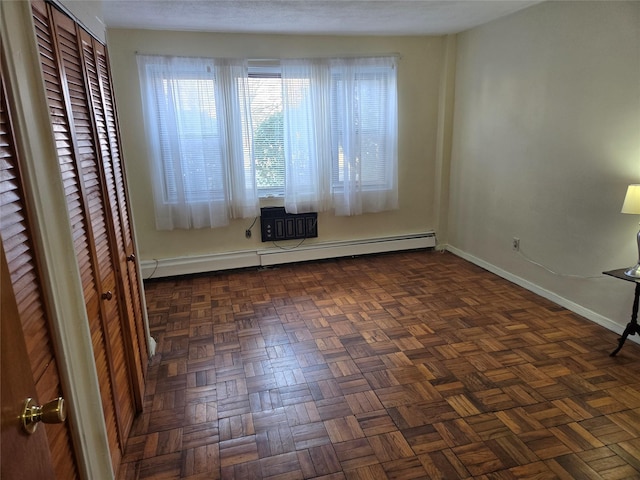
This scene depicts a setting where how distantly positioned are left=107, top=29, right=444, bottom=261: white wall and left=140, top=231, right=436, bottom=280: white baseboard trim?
0.07 meters

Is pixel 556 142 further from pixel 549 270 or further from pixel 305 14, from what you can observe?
pixel 305 14

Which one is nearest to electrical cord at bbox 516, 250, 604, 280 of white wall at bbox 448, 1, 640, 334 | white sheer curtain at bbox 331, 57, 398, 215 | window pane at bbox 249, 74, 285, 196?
white wall at bbox 448, 1, 640, 334

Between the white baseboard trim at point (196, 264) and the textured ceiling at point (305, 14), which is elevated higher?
the textured ceiling at point (305, 14)

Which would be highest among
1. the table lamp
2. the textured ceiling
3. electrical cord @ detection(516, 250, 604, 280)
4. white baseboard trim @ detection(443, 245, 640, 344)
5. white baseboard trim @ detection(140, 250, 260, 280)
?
the textured ceiling

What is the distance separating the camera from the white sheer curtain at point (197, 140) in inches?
140

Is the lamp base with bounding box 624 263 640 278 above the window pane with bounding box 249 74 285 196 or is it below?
below

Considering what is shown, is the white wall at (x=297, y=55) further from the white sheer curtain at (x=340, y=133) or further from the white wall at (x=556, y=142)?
the white wall at (x=556, y=142)

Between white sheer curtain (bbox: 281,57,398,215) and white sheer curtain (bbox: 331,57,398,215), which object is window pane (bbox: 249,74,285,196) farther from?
white sheer curtain (bbox: 331,57,398,215)

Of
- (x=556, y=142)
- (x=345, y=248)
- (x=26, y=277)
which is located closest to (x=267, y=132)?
(x=345, y=248)

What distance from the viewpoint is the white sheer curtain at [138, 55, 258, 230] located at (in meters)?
3.54

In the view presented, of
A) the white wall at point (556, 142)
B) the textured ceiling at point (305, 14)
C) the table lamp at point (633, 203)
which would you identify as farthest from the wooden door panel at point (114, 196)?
the white wall at point (556, 142)

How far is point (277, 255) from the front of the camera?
417 cm

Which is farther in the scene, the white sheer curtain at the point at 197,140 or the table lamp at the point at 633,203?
the white sheer curtain at the point at 197,140

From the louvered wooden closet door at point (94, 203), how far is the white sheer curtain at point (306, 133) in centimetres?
210
